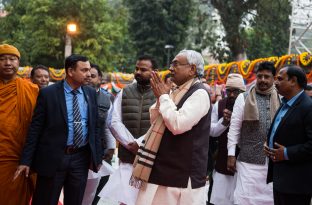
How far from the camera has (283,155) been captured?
4.70 m

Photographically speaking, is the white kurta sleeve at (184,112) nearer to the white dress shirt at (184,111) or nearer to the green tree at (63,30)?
the white dress shirt at (184,111)

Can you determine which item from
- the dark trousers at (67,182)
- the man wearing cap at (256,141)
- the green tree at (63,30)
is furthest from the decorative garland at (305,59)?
the green tree at (63,30)

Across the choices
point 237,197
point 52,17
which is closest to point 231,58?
point 52,17

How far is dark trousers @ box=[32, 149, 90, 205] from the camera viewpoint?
5.16m

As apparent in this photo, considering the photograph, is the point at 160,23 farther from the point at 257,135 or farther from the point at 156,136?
the point at 156,136

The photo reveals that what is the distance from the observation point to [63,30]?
36.3m

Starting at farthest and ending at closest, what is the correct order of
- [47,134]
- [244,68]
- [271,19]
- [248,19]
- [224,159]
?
1. [248,19]
2. [271,19]
3. [244,68]
4. [224,159]
5. [47,134]

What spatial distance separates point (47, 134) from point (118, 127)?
3.49ft

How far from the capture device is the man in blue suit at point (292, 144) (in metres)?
4.61

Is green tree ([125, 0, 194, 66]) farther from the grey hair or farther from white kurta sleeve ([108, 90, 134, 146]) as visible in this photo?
the grey hair

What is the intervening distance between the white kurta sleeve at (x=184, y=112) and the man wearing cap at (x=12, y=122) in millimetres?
1819

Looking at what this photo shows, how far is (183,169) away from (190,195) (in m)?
0.25

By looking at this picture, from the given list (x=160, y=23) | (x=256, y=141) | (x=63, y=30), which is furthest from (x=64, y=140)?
(x=160, y=23)

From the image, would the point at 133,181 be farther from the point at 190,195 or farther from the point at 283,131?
the point at 283,131
